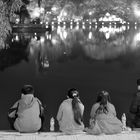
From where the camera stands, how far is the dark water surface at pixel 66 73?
16391mm

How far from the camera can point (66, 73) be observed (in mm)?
24344

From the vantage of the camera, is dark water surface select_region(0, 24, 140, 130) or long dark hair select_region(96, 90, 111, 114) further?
dark water surface select_region(0, 24, 140, 130)

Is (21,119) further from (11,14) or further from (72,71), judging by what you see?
(72,71)

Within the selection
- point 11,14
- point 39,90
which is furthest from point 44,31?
point 11,14

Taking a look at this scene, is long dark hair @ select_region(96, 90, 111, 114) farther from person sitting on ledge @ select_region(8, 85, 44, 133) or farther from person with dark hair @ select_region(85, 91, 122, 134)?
person sitting on ledge @ select_region(8, 85, 44, 133)

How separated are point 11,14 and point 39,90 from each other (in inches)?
394

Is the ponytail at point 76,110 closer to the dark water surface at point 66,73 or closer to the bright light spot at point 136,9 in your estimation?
the dark water surface at point 66,73

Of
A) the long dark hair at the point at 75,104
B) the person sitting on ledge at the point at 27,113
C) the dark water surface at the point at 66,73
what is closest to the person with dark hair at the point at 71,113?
the long dark hair at the point at 75,104

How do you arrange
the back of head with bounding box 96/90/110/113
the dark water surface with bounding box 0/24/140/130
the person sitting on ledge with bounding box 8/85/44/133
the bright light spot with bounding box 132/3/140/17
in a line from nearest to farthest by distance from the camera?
the back of head with bounding box 96/90/110/113 → the person sitting on ledge with bounding box 8/85/44/133 → the dark water surface with bounding box 0/24/140/130 → the bright light spot with bounding box 132/3/140/17

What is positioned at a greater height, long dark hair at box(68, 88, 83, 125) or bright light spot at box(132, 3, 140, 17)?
bright light spot at box(132, 3, 140, 17)

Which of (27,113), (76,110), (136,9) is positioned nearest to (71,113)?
(76,110)

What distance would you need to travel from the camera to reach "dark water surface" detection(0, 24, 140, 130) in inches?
645

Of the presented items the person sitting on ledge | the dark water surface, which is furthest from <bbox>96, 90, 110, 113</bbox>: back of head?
the dark water surface

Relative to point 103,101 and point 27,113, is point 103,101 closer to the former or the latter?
point 103,101
